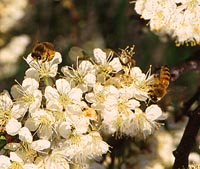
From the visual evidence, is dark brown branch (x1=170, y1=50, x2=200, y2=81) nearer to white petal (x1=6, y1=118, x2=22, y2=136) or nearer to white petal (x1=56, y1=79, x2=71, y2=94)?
white petal (x1=56, y1=79, x2=71, y2=94)

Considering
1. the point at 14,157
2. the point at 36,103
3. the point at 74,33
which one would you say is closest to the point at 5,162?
the point at 14,157

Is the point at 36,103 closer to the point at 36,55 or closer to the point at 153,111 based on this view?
the point at 36,55

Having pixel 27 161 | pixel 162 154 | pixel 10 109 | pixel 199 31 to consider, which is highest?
pixel 199 31

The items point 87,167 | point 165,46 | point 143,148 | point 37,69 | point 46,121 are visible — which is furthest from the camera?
point 165,46

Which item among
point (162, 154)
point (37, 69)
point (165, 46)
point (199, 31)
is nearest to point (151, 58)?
point (165, 46)

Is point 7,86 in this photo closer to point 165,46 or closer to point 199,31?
point 165,46

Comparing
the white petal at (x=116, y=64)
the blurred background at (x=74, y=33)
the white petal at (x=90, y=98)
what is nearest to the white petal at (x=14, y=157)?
the white petal at (x=90, y=98)
